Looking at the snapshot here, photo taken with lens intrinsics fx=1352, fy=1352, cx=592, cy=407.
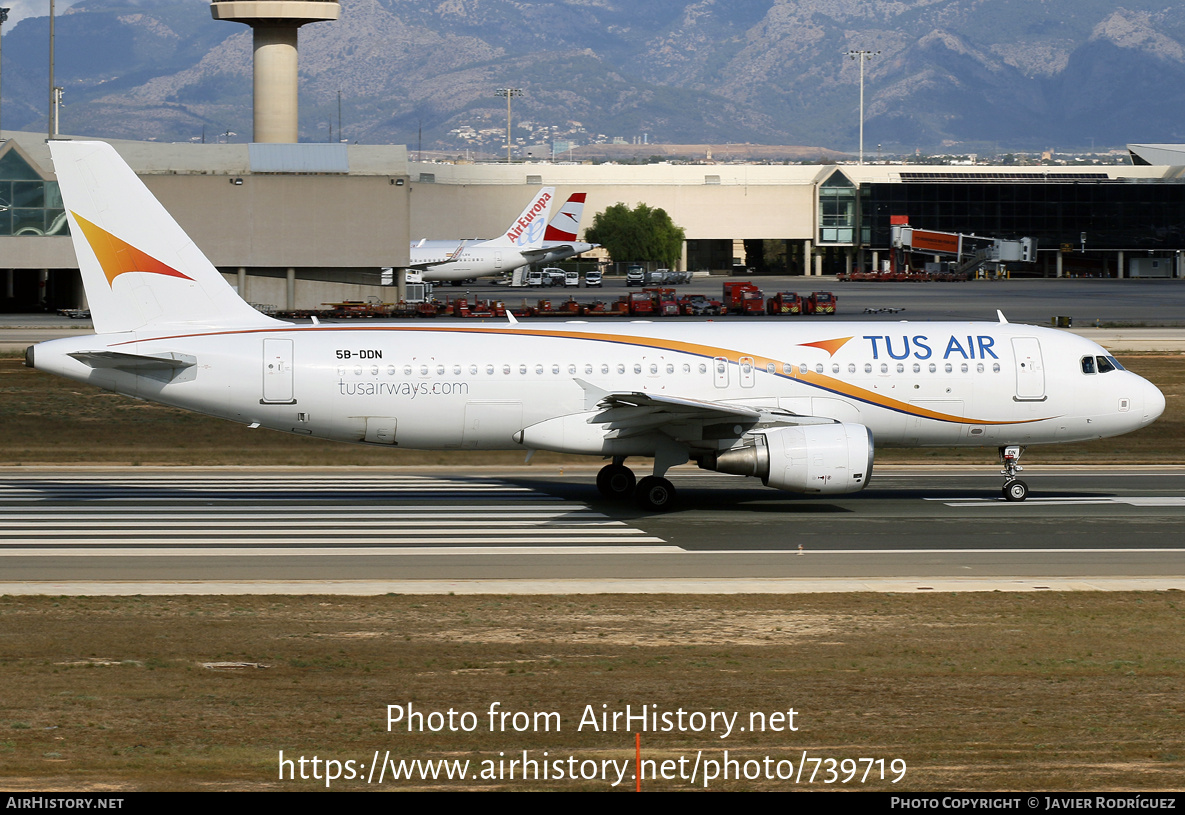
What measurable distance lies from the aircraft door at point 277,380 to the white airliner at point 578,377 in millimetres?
33

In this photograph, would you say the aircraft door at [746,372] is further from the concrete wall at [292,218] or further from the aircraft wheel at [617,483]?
the concrete wall at [292,218]

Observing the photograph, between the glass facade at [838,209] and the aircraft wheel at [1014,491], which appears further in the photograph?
the glass facade at [838,209]

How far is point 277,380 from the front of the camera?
3148cm

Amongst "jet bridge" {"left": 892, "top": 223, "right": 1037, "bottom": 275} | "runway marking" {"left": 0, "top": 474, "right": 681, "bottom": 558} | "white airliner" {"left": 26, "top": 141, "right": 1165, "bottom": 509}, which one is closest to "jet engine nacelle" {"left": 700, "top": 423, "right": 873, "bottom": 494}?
"white airliner" {"left": 26, "top": 141, "right": 1165, "bottom": 509}

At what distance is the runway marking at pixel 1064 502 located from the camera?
3428 centimetres

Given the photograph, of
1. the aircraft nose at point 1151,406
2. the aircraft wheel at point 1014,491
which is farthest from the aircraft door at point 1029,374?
the aircraft nose at point 1151,406

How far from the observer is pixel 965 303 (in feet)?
350

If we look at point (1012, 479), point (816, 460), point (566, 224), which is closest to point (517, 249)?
point (566, 224)

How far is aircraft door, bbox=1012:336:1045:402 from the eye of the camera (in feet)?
110

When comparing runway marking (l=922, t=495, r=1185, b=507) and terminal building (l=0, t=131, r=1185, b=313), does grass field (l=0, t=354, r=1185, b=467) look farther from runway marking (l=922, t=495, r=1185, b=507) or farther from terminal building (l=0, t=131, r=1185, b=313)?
terminal building (l=0, t=131, r=1185, b=313)

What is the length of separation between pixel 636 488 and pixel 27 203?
72.0m

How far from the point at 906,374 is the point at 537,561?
11.4 metres

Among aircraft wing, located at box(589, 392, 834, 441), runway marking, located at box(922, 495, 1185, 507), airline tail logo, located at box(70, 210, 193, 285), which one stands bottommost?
runway marking, located at box(922, 495, 1185, 507)

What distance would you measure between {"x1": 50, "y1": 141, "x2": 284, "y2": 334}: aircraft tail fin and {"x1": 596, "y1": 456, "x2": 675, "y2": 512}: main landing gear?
10.2m
